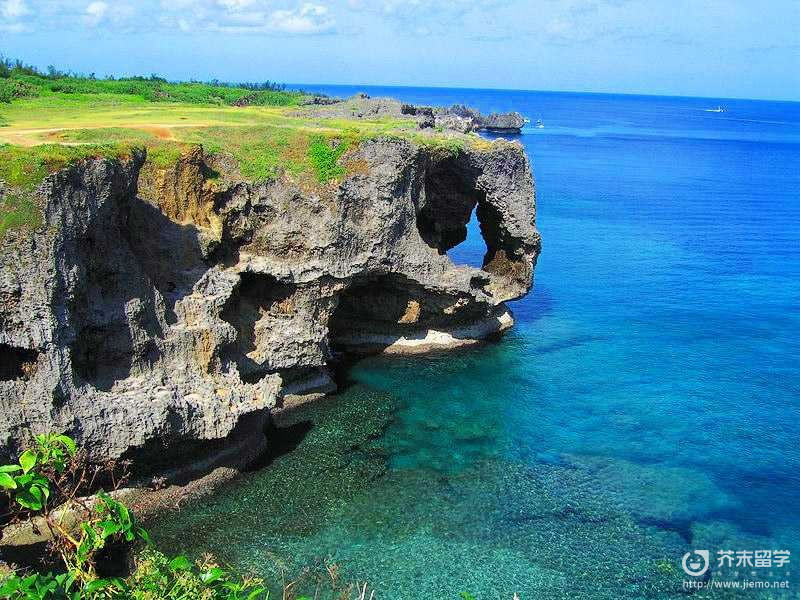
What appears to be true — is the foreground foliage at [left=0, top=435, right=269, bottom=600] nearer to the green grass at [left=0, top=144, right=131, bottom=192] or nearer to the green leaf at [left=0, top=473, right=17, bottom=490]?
the green leaf at [left=0, top=473, right=17, bottom=490]

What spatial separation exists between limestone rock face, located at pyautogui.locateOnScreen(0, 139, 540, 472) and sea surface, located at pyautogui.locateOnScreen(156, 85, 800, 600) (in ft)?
8.72

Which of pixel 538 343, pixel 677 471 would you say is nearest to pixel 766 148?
pixel 538 343

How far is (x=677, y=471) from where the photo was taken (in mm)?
27875

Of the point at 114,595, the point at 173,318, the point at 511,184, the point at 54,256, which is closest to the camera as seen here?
the point at 114,595

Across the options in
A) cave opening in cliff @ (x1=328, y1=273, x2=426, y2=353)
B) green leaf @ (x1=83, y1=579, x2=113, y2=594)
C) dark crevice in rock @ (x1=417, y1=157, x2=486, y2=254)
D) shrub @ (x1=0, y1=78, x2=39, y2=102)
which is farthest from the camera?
shrub @ (x1=0, y1=78, x2=39, y2=102)

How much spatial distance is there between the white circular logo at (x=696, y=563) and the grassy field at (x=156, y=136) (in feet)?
68.9

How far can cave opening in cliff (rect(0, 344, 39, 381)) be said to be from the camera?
21922 mm

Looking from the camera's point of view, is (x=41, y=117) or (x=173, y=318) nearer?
(x=173, y=318)

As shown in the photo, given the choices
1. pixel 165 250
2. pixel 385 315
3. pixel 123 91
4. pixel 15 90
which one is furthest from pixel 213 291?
pixel 123 91

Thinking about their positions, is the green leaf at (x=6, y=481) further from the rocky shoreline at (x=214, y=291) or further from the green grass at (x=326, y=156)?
the green grass at (x=326, y=156)

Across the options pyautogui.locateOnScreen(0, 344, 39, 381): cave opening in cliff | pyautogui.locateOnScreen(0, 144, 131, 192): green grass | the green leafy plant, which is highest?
pyautogui.locateOnScreen(0, 144, 131, 192): green grass

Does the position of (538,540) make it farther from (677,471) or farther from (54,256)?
(54,256)

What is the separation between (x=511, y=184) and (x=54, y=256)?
2467 centimetres

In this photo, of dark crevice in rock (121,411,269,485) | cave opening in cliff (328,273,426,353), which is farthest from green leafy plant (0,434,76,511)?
cave opening in cliff (328,273,426,353)
